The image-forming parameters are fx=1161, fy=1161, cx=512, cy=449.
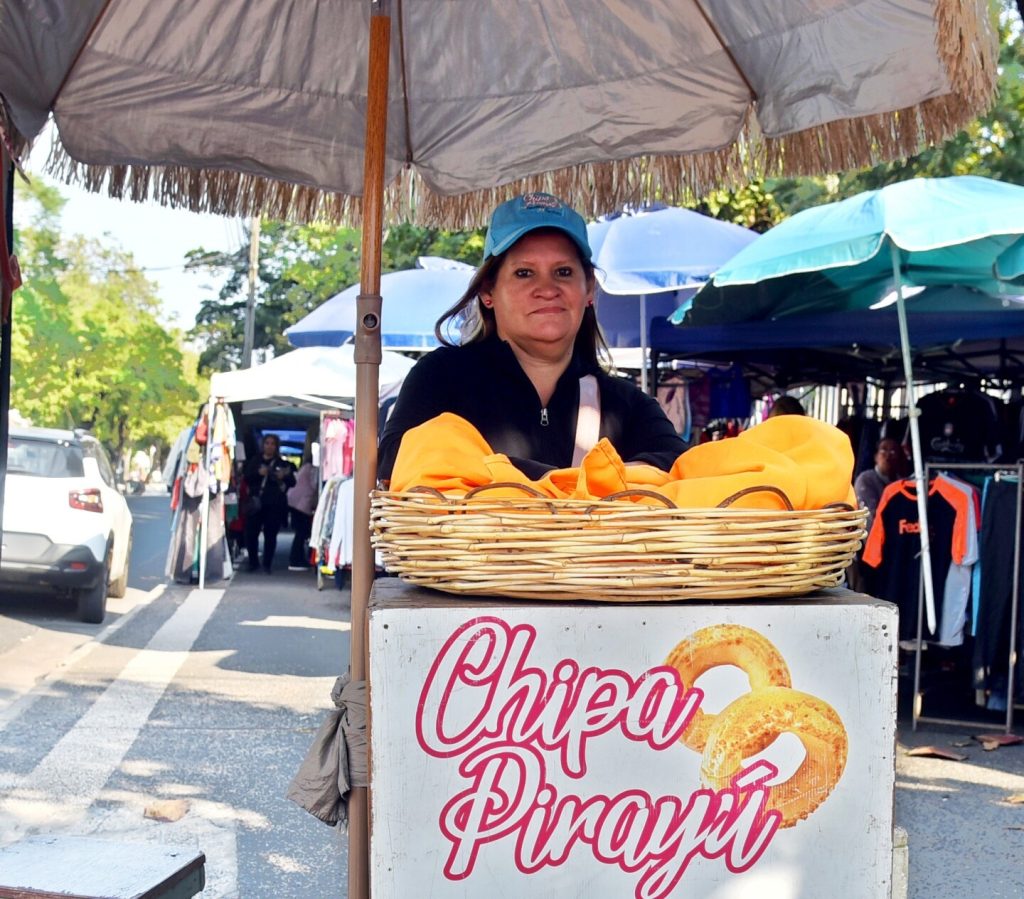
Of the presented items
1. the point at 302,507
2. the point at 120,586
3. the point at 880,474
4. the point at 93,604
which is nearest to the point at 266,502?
the point at 302,507

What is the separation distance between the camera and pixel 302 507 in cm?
1739

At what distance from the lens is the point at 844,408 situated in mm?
10508

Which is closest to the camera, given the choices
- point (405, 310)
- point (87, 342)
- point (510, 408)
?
point (510, 408)

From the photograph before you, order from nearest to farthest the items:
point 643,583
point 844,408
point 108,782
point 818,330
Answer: point 643,583
point 108,782
point 818,330
point 844,408

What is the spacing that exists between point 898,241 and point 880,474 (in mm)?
2670

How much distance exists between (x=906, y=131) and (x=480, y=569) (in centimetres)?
196

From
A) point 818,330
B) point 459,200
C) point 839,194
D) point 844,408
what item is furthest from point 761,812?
point 839,194

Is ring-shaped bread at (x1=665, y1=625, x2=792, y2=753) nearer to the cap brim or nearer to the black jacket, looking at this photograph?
the black jacket

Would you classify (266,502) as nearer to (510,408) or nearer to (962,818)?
(962,818)

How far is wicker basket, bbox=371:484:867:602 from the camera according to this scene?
1.73 meters

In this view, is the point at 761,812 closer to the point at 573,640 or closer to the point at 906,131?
the point at 573,640

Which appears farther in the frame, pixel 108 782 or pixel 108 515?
pixel 108 515

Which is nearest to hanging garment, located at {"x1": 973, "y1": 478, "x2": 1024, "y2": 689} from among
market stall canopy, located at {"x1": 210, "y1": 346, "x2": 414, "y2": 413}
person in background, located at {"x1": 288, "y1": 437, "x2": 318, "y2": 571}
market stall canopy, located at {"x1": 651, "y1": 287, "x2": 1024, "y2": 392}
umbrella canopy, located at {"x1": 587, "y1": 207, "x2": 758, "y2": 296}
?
market stall canopy, located at {"x1": 651, "y1": 287, "x2": 1024, "y2": 392}

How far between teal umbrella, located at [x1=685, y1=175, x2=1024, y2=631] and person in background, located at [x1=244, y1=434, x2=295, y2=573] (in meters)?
11.2
